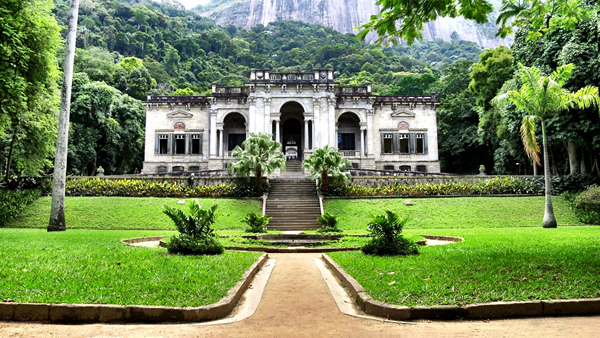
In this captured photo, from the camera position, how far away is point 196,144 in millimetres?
36938

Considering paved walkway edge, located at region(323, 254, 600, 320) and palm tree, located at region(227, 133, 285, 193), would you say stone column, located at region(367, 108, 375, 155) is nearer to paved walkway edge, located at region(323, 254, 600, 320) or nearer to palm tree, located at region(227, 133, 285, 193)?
palm tree, located at region(227, 133, 285, 193)

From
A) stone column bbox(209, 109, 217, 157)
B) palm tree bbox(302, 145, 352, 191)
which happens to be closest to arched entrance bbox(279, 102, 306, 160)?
stone column bbox(209, 109, 217, 157)

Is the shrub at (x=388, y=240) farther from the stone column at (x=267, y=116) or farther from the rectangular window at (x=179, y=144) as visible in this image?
the rectangular window at (x=179, y=144)

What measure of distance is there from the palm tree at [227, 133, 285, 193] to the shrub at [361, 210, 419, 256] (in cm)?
1495

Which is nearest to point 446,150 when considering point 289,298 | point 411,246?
point 411,246

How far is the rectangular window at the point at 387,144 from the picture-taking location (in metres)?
37.3

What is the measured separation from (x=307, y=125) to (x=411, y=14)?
28860 millimetres

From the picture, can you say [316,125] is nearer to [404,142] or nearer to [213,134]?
[404,142]

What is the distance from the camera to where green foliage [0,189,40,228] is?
1817cm

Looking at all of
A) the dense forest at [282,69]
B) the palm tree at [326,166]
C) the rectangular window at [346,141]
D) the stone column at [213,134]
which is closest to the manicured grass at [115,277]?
the dense forest at [282,69]

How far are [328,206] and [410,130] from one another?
18702 millimetres

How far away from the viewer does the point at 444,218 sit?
19750 millimetres

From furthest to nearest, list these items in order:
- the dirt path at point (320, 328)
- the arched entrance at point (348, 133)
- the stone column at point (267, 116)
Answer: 1. the arched entrance at point (348, 133)
2. the stone column at point (267, 116)
3. the dirt path at point (320, 328)

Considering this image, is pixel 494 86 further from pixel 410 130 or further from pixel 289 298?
pixel 289 298
